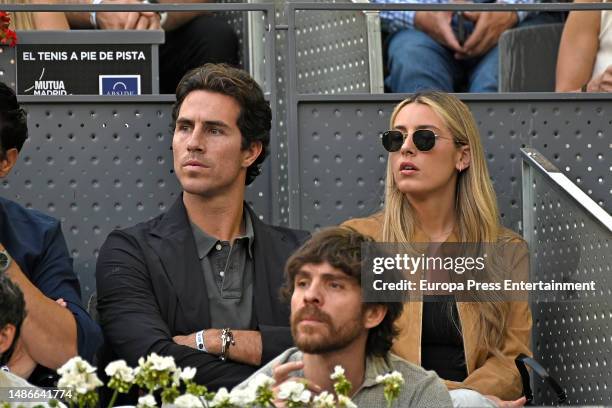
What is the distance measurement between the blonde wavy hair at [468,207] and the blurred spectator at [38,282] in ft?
3.91

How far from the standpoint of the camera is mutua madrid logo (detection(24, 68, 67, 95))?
605 centimetres

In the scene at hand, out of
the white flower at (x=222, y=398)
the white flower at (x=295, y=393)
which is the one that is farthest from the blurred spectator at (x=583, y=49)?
the white flower at (x=222, y=398)

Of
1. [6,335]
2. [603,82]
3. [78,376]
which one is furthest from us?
[603,82]

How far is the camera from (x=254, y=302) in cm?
512

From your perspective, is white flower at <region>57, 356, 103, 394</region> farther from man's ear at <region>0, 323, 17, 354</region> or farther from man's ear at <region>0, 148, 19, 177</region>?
man's ear at <region>0, 148, 19, 177</region>

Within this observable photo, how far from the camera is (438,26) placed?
7.44m

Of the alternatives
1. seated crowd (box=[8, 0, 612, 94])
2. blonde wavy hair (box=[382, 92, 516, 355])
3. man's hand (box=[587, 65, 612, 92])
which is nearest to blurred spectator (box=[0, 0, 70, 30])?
seated crowd (box=[8, 0, 612, 94])

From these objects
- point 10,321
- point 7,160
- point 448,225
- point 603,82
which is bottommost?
point 10,321

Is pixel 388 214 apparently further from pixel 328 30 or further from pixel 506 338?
pixel 328 30

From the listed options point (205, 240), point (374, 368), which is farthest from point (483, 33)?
point (374, 368)

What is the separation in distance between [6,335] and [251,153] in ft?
5.65

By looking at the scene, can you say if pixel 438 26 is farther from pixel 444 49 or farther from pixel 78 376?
pixel 78 376

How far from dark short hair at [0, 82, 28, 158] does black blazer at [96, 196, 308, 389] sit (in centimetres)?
49

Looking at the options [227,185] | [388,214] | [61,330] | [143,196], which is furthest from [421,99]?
[61,330]
